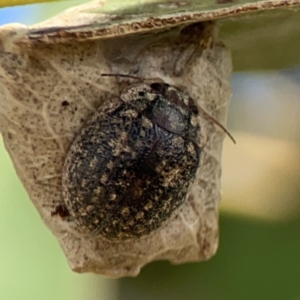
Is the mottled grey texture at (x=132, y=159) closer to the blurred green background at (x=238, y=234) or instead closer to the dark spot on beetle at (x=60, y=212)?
the dark spot on beetle at (x=60, y=212)

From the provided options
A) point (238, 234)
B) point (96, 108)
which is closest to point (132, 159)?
point (96, 108)

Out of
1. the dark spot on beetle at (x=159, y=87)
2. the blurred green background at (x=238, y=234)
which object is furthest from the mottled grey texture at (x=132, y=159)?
the blurred green background at (x=238, y=234)

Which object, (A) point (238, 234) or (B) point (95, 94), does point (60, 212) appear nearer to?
(B) point (95, 94)

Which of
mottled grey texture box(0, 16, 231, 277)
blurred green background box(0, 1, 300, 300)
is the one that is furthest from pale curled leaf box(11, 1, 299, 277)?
blurred green background box(0, 1, 300, 300)

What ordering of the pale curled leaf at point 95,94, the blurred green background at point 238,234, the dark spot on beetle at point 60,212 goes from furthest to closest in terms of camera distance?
the blurred green background at point 238,234 < the dark spot on beetle at point 60,212 < the pale curled leaf at point 95,94

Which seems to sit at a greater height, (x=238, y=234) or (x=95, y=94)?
(x=95, y=94)

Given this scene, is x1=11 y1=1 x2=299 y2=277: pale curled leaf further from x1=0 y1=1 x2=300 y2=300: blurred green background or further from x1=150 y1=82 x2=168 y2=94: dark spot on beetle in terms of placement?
x1=0 y1=1 x2=300 y2=300: blurred green background

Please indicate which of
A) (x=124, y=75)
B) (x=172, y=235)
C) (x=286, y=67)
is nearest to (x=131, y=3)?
(x=124, y=75)
